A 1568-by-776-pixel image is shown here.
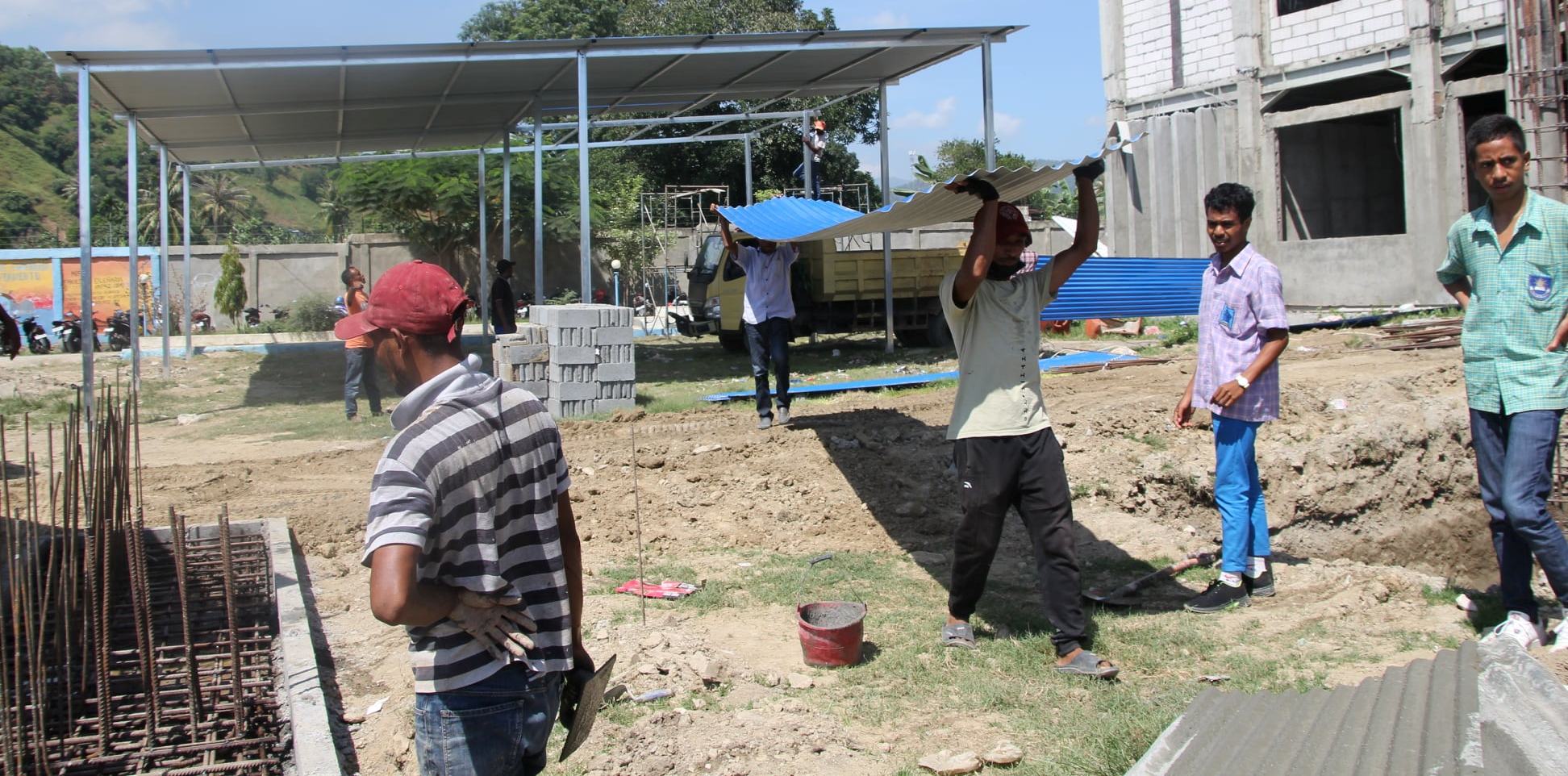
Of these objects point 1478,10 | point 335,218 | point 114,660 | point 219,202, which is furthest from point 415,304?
point 219,202

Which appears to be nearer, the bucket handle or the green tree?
the bucket handle

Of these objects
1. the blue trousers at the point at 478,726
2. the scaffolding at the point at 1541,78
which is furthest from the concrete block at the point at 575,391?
the scaffolding at the point at 1541,78

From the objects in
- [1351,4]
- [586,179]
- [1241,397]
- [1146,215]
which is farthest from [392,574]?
[1146,215]

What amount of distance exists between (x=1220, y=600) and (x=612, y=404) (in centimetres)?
721

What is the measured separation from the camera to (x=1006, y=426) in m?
4.34

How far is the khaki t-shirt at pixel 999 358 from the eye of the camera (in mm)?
4367

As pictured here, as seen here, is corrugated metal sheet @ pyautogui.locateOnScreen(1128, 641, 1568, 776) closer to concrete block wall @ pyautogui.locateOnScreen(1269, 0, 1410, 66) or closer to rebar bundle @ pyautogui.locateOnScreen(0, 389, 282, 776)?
rebar bundle @ pyautogui.locateOnScreen(0, 389, 282, 776)

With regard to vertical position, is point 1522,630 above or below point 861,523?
below

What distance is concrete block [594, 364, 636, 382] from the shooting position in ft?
36.3

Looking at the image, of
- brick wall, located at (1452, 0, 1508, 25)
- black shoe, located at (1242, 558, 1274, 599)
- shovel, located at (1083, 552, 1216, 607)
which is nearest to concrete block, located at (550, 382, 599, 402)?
shovel, located at (1083, 552, 1216, 607)

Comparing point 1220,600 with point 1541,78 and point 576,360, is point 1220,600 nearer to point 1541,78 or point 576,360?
point 576,360

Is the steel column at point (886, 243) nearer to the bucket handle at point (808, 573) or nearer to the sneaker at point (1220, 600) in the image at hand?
the bucket handle at point (808, 573)

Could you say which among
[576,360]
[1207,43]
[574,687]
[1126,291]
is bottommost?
[574,687]

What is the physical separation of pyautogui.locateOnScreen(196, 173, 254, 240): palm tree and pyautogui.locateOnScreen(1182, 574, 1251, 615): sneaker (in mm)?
53544
